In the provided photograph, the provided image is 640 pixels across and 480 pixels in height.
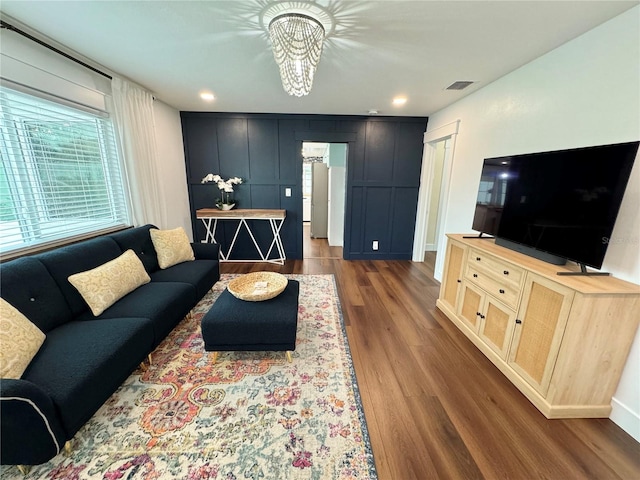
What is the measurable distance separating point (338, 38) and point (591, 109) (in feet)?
5.77

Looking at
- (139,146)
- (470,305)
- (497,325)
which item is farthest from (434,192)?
(139,146)

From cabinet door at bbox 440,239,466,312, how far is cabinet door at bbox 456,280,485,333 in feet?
0.28

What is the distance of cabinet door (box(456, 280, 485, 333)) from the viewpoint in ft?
7.01

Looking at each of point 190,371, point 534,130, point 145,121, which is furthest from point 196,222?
point 534,130

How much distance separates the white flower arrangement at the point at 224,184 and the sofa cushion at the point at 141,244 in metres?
1.38

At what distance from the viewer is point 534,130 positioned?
6.69 feet

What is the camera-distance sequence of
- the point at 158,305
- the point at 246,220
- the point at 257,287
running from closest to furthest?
the point at 158,305, the point at 257,287, the point at 246,220

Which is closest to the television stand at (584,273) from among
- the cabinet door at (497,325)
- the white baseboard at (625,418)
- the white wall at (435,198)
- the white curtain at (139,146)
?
the cabinet door at (497,325)

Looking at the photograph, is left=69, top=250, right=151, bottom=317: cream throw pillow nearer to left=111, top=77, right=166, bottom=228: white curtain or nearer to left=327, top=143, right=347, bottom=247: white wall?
left=111, top=77, right=166, bottom=228: white curtain

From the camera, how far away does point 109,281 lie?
74.9 inches

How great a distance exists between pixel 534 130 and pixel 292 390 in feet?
9.06

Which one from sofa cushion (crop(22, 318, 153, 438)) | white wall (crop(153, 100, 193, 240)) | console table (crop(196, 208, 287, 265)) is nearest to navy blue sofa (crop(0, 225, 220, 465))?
sofa cushion (crop(22, 318, 153, 438))

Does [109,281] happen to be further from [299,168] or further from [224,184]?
[299,168]

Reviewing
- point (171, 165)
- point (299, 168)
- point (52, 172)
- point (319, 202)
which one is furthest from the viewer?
point (319, 202)
